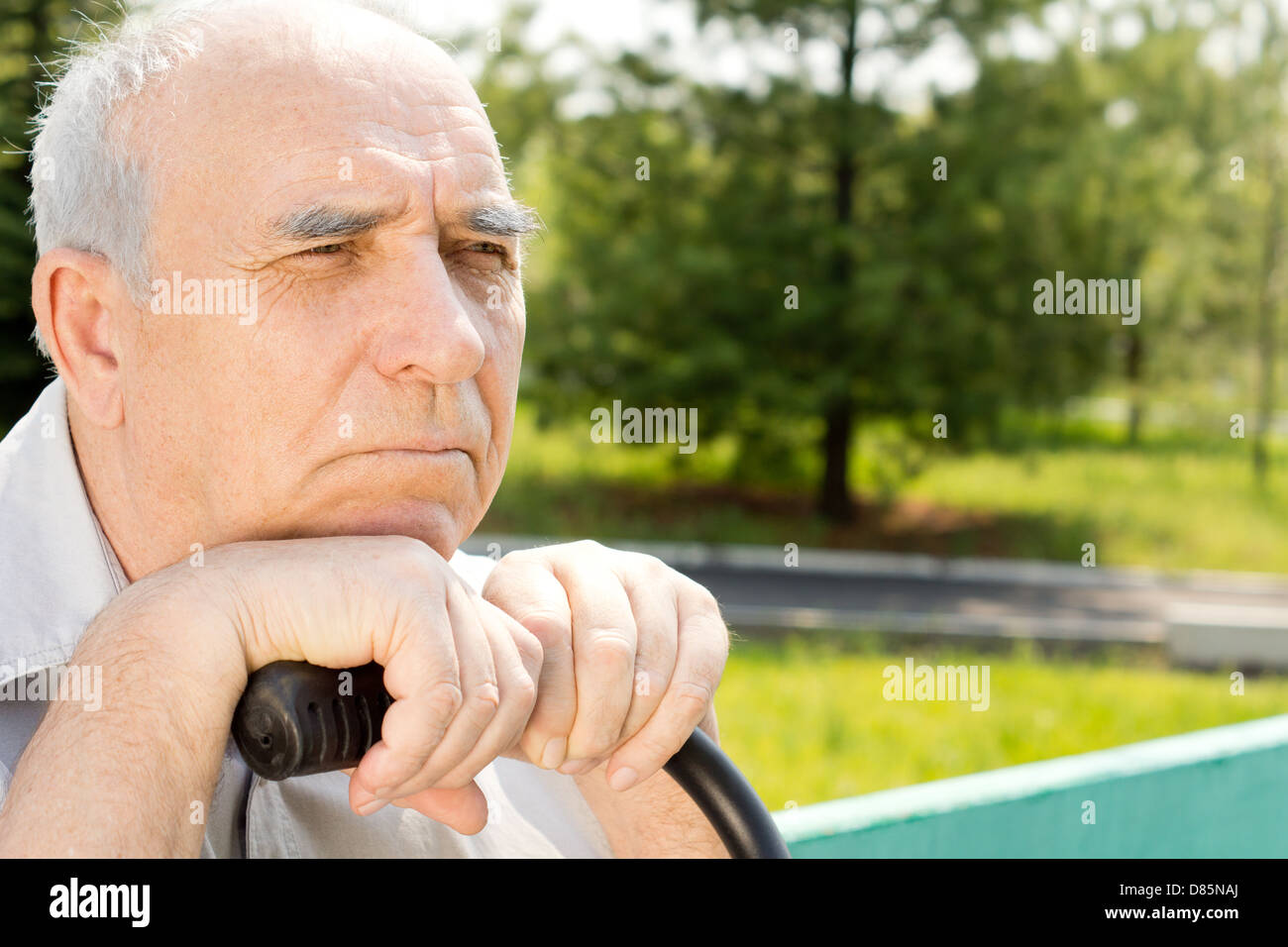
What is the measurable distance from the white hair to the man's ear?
30 mm

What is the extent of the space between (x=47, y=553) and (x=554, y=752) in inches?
23.2

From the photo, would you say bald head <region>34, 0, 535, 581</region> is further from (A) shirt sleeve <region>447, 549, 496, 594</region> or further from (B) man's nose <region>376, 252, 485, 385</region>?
(A) shirt sleeve <region>447, 549, 496, 594</region>

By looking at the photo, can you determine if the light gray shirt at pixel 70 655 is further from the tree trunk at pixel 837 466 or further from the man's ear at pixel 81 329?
the tree trunk at pixel 837 466

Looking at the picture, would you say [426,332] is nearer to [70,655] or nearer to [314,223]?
[314,223]

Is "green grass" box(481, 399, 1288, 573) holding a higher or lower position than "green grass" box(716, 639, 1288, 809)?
higher

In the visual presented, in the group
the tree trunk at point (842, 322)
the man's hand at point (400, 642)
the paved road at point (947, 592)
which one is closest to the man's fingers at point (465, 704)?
the man's hand at point (400, 642)

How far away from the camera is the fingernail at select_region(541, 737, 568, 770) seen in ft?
3.75

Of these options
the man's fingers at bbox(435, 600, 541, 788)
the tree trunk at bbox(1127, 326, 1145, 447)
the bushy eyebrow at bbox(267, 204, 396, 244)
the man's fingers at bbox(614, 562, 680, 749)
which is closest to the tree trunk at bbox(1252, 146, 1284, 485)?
the tree trunk at bbox(1127, 326, 1145, 447)

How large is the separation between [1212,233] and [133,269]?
825 inches

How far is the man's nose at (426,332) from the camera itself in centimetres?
121

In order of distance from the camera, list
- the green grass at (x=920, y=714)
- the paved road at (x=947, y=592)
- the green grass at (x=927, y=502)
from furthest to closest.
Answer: the green grass at (x=927, y=502)
the paved road at (x=947, y=592)
the green grass at (x=920, y=714)

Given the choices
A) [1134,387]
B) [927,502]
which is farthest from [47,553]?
[1134,387]

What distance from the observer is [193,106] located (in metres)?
1.26
